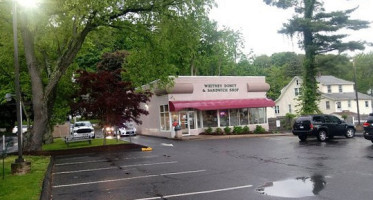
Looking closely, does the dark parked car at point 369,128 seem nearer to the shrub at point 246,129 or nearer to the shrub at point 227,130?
the shrub at point 227,130

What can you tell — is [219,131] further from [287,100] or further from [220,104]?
[287,100]

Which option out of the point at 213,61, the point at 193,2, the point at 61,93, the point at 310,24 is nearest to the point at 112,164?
the point at 193,2

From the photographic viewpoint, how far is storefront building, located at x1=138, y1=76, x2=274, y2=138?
28.8 metres

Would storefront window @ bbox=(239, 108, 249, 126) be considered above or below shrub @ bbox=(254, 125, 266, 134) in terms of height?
above

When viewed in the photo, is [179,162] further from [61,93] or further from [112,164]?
[61,93]

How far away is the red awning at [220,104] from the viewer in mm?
28122

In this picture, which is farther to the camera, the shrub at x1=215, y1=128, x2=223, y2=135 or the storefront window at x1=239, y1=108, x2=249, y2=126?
the storefront window at x1=239, y1=108, x2=249, y2=126

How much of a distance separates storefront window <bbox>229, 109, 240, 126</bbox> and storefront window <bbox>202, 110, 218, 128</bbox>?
1655 millimetres

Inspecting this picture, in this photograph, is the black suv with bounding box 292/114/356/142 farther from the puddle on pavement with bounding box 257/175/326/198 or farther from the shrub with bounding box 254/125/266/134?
the puddle on pavement with bounding box 257/175/326/198

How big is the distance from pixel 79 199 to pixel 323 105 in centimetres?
5479

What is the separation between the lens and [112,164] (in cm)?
1447

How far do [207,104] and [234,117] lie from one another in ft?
12.1

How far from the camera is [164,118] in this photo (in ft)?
100.0

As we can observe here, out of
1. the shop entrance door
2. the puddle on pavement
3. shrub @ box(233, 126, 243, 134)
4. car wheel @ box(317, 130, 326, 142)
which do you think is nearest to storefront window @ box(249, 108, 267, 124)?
shrub @ box(233, 126, 243, 134)
